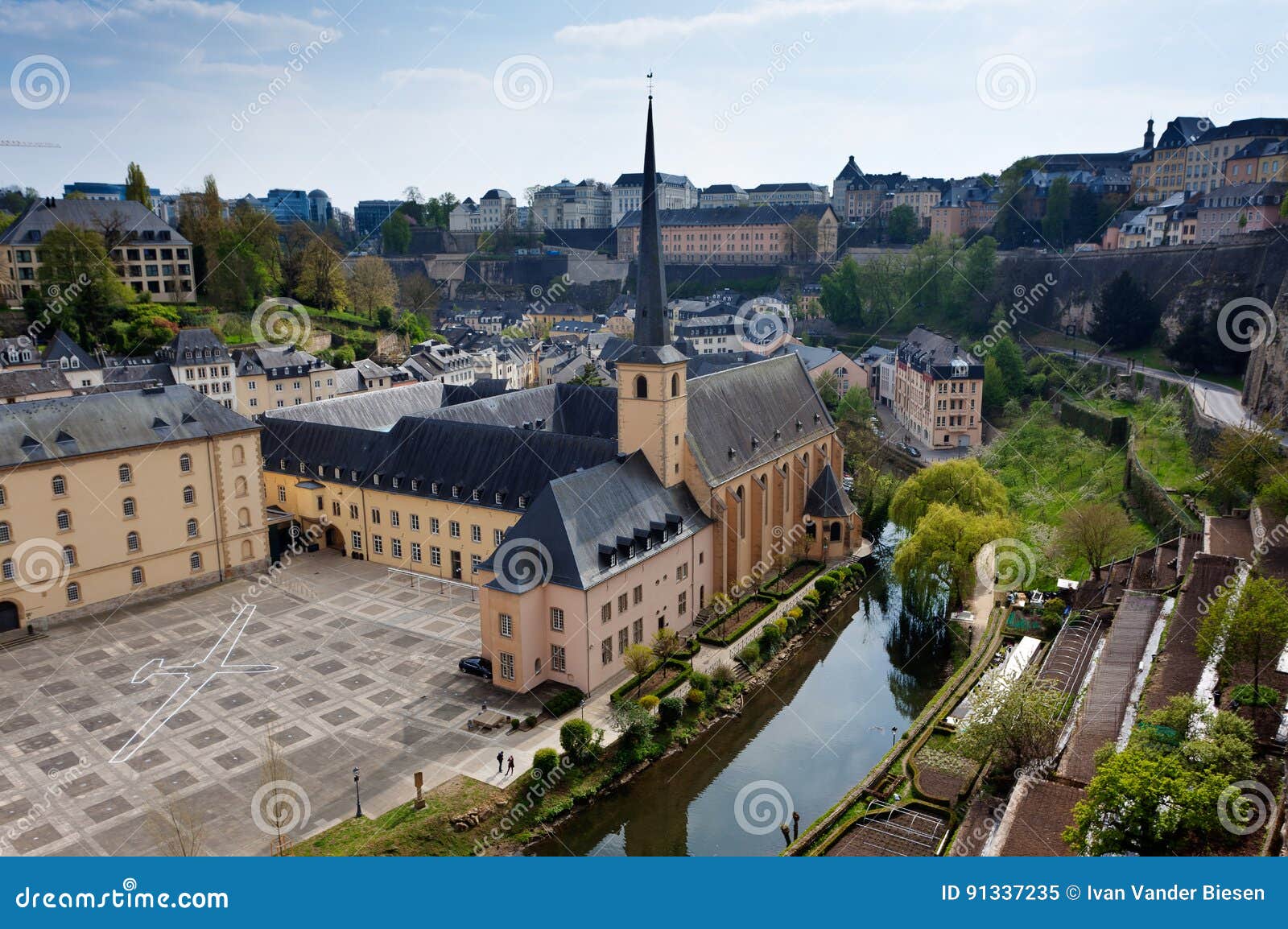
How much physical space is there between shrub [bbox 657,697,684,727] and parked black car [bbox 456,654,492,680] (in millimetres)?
6089

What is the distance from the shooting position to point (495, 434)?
136 feet

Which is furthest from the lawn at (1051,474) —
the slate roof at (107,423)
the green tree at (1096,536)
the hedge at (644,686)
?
the slate roof at (107,423)

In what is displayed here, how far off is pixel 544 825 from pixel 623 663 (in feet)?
29.0

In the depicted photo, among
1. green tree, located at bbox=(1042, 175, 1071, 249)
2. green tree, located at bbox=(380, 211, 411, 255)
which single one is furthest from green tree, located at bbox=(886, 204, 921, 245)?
green tree, located at bbox=(380, 211, 411, 255)

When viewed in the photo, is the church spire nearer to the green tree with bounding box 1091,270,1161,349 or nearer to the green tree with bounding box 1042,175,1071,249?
the green tree with bounding box 1091,270,1161,349

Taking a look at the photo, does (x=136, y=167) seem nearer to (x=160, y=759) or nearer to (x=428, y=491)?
(x=428, y=491)

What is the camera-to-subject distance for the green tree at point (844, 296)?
107938 mm

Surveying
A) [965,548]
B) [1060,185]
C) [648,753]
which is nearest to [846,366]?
[1060,185]

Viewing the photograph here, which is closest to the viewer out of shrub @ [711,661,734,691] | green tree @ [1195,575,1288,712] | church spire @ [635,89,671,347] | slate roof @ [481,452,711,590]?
green tree @ [1195,575,1288,712]

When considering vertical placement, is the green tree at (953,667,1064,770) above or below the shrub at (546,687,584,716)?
above

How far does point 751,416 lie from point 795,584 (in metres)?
8.43

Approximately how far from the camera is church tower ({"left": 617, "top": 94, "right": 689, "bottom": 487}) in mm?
35812

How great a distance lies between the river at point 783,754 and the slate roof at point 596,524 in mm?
6691

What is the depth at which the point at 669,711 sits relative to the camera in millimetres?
30438
